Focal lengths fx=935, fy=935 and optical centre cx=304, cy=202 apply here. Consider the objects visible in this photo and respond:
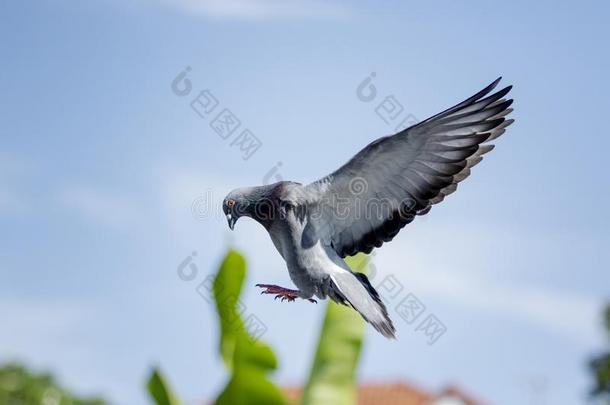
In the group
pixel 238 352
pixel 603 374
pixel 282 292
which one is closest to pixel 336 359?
pixel 238 352

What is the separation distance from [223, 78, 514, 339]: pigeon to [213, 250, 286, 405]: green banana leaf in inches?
30.9

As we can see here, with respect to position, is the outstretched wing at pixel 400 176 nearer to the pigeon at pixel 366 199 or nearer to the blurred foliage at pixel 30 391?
the pigeon at pixel 366 199

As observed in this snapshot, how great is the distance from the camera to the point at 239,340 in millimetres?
3672

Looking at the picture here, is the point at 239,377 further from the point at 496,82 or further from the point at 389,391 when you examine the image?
the point at 389,391

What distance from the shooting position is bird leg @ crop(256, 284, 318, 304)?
2322 millimetres

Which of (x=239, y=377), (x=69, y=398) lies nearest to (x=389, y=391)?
(x=69, y=398)

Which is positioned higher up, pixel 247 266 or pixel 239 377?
pixel 247 266

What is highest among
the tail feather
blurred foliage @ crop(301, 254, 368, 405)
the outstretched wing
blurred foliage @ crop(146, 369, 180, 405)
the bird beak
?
the bird beak

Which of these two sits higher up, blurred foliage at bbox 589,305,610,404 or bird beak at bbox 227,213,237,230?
bird beak at bbox 227,213,237,230

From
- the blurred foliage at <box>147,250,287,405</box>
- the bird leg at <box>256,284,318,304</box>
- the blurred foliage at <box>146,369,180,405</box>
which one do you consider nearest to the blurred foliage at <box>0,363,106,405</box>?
the blurred foliage at <box>146,369,180,405</box>

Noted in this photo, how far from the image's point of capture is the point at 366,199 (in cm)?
242

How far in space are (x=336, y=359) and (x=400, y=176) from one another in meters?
4.21

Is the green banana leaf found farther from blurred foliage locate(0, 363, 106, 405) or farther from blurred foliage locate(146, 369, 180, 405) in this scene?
blurred foliage locate(0, 363, 106, 405)

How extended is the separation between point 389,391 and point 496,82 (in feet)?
119
